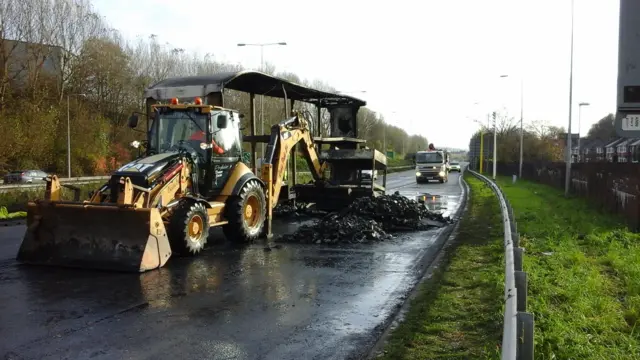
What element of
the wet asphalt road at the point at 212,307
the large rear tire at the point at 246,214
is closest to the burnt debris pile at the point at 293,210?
the large rear tire at the point at 246,214

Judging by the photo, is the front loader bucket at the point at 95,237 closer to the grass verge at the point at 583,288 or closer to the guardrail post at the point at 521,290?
the grass verge at the point at 583,288

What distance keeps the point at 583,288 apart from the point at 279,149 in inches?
305

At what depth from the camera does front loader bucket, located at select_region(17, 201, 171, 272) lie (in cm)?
870

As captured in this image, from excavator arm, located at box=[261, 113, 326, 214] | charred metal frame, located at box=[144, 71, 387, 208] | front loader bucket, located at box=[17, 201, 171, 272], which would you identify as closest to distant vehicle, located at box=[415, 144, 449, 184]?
charred metal frame, located at box=[144, 71, 387, 208]

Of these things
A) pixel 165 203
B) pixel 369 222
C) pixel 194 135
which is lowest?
pixel 369 222

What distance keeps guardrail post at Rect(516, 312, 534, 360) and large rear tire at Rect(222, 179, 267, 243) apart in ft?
27.3

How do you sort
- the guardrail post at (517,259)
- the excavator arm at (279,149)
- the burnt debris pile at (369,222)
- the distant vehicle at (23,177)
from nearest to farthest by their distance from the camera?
the guardrail post at (517,259), the burnt debris pile at (369,222), the excavator arm at (279,149), the distant vehicle at (23,177)

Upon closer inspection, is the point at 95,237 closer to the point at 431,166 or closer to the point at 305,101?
the point at 305,101

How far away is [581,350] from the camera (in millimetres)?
5027

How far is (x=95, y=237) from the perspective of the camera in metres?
8.93

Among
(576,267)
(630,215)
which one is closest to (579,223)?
(630,215)

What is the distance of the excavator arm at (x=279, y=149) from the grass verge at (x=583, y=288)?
562 centimetres

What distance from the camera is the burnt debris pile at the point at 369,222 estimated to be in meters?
12.2

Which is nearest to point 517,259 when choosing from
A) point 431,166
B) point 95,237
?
point 95,237
